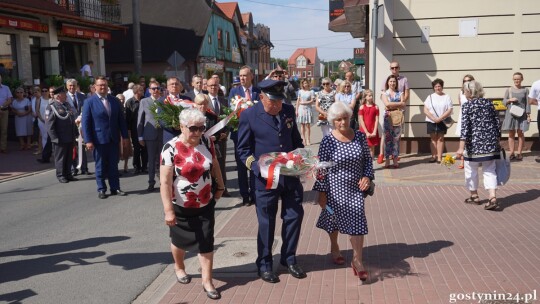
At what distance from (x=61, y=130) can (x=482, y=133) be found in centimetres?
803

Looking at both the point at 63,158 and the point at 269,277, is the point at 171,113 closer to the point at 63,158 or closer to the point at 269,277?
the point at 269,277

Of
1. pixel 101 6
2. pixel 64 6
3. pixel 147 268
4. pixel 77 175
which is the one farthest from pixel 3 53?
pixel 147 268

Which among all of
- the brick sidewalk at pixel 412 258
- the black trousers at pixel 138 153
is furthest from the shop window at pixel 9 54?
the brick sidewalk at pixel 412 258

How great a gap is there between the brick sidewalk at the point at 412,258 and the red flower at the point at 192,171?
110 centimetres

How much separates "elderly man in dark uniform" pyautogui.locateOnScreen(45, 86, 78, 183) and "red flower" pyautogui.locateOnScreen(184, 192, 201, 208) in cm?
697

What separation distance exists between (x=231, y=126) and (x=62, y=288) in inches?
135

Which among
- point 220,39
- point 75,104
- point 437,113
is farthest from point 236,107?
point 220,39

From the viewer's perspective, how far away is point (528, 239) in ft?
19.9

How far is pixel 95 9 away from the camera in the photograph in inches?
1099

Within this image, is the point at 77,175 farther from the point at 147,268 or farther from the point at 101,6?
the point at 101,6

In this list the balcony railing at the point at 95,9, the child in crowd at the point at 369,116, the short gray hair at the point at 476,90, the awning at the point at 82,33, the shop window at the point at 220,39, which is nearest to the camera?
the short gray hair at the point at 476,90

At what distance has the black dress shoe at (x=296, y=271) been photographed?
5094 mm

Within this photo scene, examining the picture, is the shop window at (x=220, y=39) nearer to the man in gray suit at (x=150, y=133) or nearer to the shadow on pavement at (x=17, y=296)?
the man in gray suit at (x=150, y=133)

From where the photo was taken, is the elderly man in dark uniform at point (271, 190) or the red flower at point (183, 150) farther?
the elderly man in dark uniform at point (271, 190)
